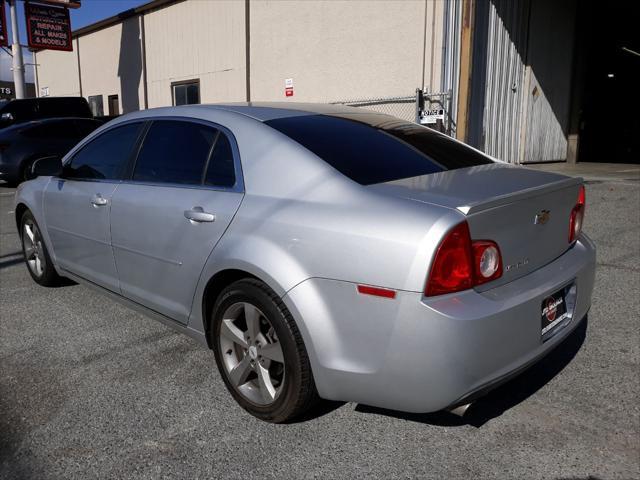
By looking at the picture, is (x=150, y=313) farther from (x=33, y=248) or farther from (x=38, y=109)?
(x=38, y=109)

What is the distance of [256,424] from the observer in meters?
2.61

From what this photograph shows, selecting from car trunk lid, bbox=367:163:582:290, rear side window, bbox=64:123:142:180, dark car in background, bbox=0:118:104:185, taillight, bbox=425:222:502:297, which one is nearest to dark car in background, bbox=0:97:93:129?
dark car in background, bbox=0:118:104:185

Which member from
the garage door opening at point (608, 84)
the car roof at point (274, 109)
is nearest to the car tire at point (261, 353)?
the car roof at point (274, 109)

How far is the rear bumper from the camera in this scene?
2.03 meters

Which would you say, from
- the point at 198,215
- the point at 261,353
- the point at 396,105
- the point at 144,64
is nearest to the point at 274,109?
the point at 198,215

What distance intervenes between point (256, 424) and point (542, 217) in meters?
1.63

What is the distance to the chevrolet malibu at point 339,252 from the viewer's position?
6.80ft

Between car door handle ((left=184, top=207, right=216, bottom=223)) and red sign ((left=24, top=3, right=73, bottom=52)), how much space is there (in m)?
22.2

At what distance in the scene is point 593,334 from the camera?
11.8 ft

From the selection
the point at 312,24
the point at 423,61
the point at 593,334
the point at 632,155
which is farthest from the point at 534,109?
the point at 593,334

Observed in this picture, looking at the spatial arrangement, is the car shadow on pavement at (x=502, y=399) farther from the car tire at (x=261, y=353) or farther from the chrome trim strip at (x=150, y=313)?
the chrome trim strip at (x=150, y=313)

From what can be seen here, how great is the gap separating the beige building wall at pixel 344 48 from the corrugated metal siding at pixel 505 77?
1.52m

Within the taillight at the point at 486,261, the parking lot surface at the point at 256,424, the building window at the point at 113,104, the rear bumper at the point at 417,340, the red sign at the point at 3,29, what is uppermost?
the red sign at the point at 3,29

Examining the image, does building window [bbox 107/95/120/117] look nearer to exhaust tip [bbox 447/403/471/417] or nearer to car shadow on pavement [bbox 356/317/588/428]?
car shadow on pavement [bbox 356/317/588/428]
